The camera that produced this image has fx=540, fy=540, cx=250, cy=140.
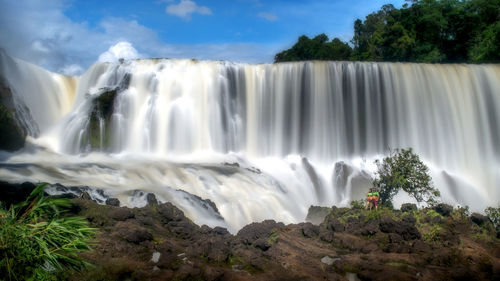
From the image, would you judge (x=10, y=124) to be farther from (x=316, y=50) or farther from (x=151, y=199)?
(x=316, y=50)

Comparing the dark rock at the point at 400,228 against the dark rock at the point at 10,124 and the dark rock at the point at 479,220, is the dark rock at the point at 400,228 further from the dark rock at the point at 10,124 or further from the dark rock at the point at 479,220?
the dark rock at the point at 10,124

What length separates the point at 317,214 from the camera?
48.7 ft

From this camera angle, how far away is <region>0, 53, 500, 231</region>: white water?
20.6 meters

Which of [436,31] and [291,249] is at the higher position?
[436,31]

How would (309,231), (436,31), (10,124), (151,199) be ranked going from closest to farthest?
(309,231), (151,199), (10,124), (436,31)

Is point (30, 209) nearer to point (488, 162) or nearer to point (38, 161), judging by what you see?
point (38, 161)

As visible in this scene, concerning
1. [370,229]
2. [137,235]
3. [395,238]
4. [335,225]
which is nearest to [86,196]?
[137,235]

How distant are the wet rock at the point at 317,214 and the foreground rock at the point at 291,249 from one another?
1.64 m

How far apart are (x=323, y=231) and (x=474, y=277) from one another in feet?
10.6

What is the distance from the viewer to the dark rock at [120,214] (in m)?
10.8

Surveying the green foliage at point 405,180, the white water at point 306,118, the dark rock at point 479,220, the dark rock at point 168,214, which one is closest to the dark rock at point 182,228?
the dark rock at point 168,214

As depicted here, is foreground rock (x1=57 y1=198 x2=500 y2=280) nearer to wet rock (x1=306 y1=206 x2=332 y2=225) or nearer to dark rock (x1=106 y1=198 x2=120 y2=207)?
dark rock (x1=106 y1=198 x2=120 y2=207)

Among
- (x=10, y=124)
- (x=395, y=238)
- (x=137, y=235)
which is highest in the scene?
(x=10, y=124)

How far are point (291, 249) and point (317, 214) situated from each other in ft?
14.5
